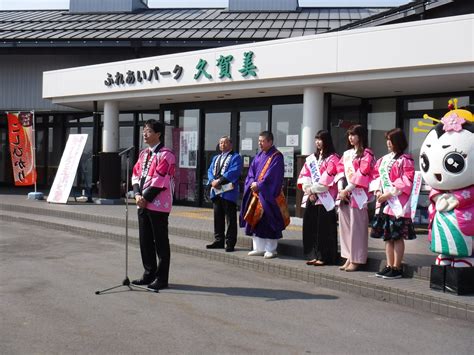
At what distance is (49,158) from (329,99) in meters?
12.6

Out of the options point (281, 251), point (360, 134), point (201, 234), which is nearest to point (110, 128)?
point (201, 234)

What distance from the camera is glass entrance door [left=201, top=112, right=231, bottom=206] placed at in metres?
12.6

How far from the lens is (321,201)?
22.8 feet

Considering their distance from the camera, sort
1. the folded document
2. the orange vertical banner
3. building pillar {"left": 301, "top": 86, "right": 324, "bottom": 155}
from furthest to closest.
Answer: the orange vertical banner → building pillar {"left": 301, "top": 86, "right": 324, "bottom": 155} → the folded document

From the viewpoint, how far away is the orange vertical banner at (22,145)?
14617mm

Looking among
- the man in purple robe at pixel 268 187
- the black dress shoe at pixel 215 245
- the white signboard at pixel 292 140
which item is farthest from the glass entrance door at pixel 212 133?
the man in purple robe at pixel 268 187

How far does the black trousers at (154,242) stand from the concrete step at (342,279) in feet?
5.67

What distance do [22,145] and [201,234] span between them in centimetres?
783

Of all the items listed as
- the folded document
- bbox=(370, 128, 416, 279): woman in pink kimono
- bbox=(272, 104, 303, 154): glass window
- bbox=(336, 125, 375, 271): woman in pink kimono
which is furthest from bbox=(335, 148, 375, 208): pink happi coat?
bbox=(272, 104, 303, 154): glass window

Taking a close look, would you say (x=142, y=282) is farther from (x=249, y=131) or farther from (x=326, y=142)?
(x=249, y=131)

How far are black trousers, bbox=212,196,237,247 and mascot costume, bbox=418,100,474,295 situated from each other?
10.4 ft

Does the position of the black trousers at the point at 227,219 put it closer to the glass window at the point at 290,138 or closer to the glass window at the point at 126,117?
the glass window at the point at 290,138

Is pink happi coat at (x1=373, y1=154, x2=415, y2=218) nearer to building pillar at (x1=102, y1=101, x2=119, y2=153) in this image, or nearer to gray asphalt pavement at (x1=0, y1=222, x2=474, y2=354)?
gray asphalt pavement at (x1=0, y1=222, x2=474, y2=354)

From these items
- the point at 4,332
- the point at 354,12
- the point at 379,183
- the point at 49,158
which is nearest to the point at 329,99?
the point at 379,183
